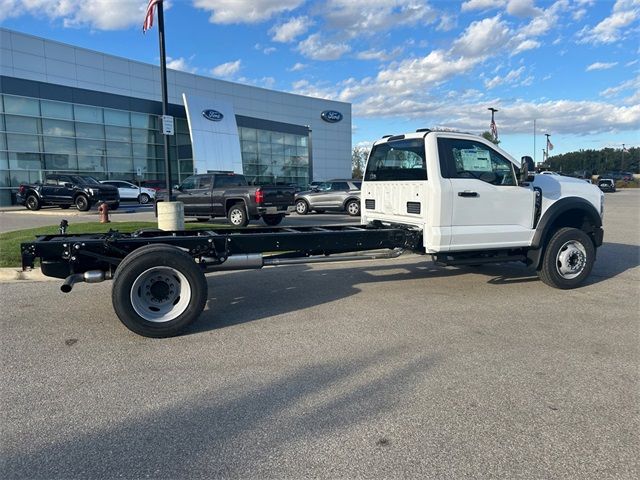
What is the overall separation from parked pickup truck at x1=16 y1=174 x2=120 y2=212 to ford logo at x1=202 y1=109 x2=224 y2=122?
1602 cm

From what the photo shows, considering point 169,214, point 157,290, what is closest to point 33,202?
point 169,214

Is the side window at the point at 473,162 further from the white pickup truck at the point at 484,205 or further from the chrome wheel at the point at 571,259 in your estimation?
the chrome wheel at the point at 571,259

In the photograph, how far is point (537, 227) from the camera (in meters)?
6.98

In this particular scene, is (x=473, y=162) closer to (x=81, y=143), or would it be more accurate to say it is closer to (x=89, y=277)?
(x=89, y=277)

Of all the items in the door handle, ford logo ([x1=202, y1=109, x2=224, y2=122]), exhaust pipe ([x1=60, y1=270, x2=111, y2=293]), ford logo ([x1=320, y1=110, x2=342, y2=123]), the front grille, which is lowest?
exhaust pipe ([x1=60, y1=270, x2=111, y2=293])

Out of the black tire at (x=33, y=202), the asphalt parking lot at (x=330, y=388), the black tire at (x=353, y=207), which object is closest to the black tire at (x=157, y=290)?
the asphalt parking lot at (x=330, y=388)

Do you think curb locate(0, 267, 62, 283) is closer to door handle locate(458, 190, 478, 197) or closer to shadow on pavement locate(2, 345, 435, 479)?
shadow on pavement locate(2, 345, 435, 479)

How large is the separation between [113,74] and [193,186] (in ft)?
81.5

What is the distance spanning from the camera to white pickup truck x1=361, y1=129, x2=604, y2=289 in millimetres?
6500

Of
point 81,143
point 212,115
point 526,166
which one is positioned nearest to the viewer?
point 526,166

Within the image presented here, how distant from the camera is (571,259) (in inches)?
286

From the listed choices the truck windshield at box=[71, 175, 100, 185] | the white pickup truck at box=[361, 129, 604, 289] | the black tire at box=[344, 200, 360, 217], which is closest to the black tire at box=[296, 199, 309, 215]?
the black tire at box=[344, 200, 360, 217]

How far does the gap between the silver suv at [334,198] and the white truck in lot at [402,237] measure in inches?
533

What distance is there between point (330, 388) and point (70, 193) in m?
23.9
